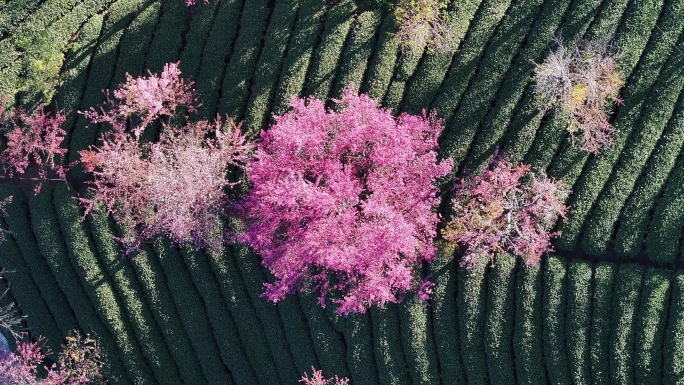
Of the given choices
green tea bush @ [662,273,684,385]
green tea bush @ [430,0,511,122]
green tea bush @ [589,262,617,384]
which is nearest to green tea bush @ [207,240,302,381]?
green tea bush @ [430,0,511,122]

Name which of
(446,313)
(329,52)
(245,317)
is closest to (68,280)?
(245,317)

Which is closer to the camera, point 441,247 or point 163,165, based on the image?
point 163,165

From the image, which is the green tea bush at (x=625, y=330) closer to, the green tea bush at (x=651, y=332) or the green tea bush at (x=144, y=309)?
the green tea bush at (x=651, y=332)

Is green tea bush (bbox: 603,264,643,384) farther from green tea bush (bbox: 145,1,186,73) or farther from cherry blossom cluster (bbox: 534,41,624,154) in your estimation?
green tea bush (bbox: 145,1,186,73)

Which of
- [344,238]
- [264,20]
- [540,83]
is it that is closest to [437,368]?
[344,238]

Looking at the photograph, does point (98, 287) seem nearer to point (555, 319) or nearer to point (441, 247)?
point (441, 247)

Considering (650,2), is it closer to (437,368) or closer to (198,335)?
(437,368)
